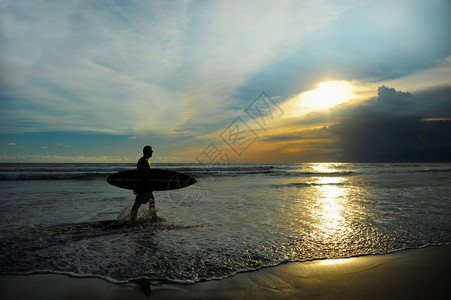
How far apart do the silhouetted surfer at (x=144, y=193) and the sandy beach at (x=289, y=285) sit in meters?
3.37

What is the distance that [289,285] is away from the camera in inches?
128

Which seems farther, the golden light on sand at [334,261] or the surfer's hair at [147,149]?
the surfer's hair at [147,149]

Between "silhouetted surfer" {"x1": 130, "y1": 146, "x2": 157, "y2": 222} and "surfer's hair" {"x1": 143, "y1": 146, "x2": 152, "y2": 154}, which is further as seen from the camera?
"surfer's hair" {"x1": 143, "y1": 146, "x2": 152, "y2": 154}

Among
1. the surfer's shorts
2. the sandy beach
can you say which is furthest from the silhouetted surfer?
the sandy beach

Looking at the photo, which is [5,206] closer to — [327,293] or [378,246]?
[327,293]

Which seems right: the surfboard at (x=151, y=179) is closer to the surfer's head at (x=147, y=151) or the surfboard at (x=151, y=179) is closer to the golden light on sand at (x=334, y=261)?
the surfer's head at (x=147, y=151)

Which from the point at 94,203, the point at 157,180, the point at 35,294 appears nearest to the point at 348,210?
the point at 157,180

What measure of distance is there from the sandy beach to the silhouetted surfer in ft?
11.1

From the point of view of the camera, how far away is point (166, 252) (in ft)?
14.5

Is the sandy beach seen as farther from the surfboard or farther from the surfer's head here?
the surfboard

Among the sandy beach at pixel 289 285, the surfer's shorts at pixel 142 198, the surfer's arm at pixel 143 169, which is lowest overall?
the sandy beach at pixel 289 285

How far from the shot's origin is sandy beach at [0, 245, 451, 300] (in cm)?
301

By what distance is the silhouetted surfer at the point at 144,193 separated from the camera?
22.8ft

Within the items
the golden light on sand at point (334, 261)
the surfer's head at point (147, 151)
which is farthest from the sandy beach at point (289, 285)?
the surfer's head at point (147, 151)
